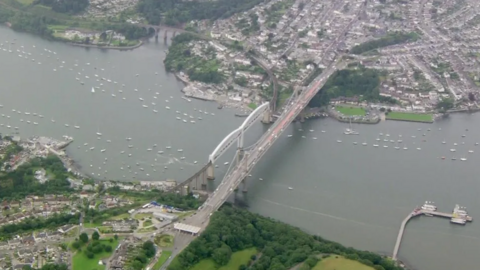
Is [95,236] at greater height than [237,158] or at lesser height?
lesser

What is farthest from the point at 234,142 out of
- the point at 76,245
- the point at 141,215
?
the point at 76,245

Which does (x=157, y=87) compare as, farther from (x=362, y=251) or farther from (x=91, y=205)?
(x=362, y=251)

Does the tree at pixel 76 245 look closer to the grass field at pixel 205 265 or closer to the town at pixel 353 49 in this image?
the grass field at pixel 205 265

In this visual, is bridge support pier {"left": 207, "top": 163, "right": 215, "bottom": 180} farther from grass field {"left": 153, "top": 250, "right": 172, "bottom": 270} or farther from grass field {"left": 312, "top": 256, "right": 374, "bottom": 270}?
grass field {"left": 312, "top": 256, "right": 374, "bottom": 270}

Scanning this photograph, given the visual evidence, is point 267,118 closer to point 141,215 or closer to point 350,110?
point 350,110

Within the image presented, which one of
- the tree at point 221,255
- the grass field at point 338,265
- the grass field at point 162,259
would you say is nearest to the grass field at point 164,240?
the grass field at point 162,259

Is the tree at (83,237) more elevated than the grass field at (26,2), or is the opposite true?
the grass field at (26,2)

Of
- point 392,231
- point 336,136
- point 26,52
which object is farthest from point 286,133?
point 26,52
